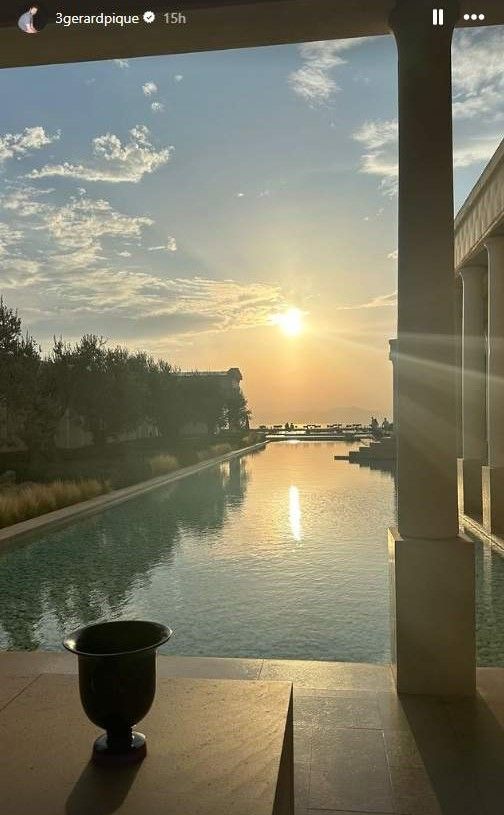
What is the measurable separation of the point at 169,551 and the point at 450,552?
7.69 metres

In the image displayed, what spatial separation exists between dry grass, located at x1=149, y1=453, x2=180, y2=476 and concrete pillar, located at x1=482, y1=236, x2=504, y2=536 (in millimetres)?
14895

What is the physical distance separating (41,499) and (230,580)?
757cm

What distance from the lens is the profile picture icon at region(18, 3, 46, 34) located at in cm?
556

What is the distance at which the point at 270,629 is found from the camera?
25.3ft

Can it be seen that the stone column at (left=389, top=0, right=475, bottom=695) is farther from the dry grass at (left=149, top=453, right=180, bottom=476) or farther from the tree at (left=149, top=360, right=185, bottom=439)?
the tree at (left=149, top=360, right=185, bottom=439)

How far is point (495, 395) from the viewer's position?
1255 centimetres

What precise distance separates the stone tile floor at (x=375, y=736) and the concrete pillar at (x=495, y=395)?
277 inches

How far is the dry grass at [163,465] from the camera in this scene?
2559cm

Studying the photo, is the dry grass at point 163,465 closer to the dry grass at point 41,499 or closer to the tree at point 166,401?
the dry grass at point 41,499

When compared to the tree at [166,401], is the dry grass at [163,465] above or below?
below

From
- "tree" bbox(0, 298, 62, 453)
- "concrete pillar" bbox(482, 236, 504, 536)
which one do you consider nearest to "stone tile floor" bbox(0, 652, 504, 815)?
"concrete pillar" bbox(482, 236, 504, 536)

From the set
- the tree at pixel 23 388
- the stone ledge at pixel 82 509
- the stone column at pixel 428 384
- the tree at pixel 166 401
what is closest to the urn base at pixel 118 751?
the stone column at pixel 428 384

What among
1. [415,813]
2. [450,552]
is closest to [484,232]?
[450,552]

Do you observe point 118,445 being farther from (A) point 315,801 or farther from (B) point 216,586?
(A) point 315,801
